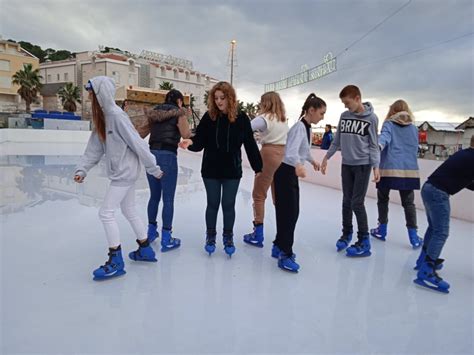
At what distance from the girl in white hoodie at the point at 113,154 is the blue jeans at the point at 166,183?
0.38m

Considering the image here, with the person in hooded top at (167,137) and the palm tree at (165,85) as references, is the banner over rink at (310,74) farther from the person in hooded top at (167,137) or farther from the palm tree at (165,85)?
the palm tree at (165,85)

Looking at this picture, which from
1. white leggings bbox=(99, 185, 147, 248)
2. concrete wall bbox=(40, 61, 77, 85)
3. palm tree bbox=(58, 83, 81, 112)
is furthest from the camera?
concrete wall bbox=(40, 61, 77, 85)

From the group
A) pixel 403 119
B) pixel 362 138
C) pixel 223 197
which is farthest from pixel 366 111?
pixel 223 197

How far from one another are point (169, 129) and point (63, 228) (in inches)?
61.3

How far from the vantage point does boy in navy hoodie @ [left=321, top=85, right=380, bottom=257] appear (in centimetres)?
261

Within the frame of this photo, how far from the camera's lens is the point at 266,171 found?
9.43 feet

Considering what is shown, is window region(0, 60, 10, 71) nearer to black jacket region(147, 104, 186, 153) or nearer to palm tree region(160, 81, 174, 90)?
palm tree region(160, 81, 174, 90)

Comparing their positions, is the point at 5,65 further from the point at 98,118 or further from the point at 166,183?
the point at 98,118

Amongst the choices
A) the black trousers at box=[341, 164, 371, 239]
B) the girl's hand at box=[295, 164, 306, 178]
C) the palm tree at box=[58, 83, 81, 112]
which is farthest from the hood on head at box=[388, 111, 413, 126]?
the palm tree at box=[58, 83, 81, 112]

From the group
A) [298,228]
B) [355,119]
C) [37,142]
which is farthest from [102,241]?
[37,142]

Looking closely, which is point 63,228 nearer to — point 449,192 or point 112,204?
point 112,204

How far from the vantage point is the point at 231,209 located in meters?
2.60

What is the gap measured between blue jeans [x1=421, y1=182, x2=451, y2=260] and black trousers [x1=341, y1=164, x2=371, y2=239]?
0.48 metres

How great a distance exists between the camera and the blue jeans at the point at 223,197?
2.51m
